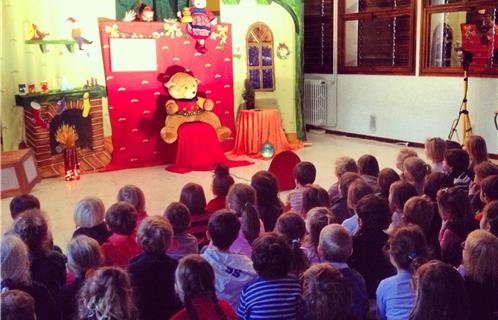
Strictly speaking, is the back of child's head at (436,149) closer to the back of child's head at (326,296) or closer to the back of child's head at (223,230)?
the back of child's head at (223,230)

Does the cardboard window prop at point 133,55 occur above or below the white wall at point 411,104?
above

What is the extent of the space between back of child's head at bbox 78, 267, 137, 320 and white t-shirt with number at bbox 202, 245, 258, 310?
619mm

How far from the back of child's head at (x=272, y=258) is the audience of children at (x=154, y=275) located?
0.47 meters

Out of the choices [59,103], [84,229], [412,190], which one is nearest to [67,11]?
[59,103]

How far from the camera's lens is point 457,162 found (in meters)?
3.78

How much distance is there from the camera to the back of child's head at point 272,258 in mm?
2037

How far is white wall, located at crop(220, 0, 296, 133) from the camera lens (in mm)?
7852

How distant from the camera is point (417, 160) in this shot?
12.3 ft

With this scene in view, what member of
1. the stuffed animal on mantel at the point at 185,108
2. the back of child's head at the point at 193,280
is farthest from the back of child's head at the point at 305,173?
the stuffed animal on mantel at the point at 185,108

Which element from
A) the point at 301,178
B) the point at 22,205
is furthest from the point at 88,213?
the point at 301,178

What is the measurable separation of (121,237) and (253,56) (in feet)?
18.7

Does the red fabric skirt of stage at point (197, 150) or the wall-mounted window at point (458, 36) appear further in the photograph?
the wall-mounted window at point (458, 36)

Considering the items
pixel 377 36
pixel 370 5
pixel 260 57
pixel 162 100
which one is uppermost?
pixel 370 5

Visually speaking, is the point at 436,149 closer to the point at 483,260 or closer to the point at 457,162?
the point at 457,162
